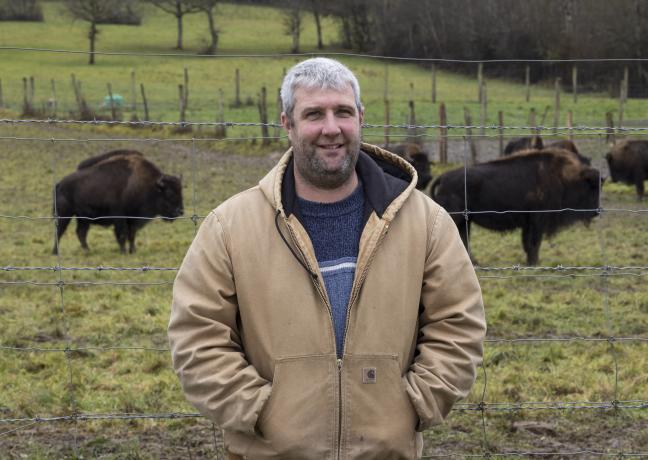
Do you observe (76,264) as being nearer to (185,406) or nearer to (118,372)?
(118,372)

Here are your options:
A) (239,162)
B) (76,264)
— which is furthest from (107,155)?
(239,162)

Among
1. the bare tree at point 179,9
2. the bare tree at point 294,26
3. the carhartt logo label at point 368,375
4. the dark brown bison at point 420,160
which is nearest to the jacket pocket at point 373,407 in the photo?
the carhartt logo label at point 368,375

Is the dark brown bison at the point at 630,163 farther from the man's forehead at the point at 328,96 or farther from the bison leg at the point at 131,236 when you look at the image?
the man's forehead at the point at 328,96

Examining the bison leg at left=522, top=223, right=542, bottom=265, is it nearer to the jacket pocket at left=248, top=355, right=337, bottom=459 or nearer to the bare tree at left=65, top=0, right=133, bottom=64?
the jacket pocket at left=248, top=355, right=337, bottom=459

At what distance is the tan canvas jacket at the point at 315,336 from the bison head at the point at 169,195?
1183cm

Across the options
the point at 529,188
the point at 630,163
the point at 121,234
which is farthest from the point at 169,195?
the point at 630,163

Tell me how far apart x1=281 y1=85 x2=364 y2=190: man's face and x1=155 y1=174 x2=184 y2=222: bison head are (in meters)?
11.9

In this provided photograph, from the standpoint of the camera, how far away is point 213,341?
321 centimetres

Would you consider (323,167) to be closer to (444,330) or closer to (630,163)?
(444,330)

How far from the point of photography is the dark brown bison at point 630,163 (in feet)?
61.5

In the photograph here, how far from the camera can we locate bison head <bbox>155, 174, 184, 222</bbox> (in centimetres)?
1500

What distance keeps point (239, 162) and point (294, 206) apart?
19.5m

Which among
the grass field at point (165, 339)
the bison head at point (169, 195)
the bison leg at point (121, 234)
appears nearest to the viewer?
the grass field at point (165, 339)

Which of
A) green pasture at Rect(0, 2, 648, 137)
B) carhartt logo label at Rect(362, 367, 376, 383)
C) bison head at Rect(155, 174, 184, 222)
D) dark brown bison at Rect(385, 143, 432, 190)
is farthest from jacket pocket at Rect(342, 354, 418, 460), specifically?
green pasture at Rect(0, 2, 648, 137)
